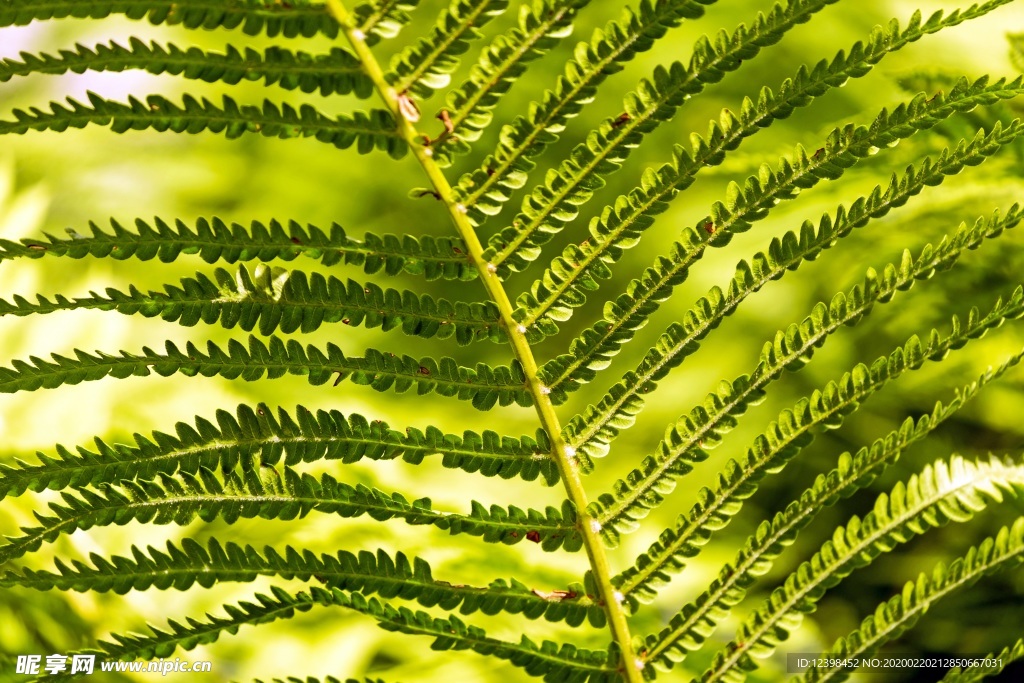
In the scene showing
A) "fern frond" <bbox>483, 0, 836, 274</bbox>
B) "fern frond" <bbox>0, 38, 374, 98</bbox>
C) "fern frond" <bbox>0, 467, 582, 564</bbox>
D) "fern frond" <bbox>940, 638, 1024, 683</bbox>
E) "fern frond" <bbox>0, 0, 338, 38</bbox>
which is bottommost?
"fern frond" <bbox>940, 638, 1024, 683</bbox>

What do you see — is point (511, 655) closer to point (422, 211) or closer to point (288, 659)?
point (288, 659)

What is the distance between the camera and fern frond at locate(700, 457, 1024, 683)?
0.65 m

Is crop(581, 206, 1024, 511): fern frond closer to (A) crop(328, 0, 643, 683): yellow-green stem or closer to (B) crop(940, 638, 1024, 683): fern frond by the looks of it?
(A) crop(328, 0, 643, 683): yellow-green stem

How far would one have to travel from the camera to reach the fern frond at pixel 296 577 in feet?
2.20

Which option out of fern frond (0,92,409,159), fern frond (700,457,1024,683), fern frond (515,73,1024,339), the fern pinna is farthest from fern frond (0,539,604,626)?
fern frond (0,92,409,159)

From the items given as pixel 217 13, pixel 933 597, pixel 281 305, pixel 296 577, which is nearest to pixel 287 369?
pixel 281 305

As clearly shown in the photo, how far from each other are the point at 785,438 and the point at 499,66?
40 centimetres

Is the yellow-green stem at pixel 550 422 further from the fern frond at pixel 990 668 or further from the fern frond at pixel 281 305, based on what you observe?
the fern frond at pixel 990 668

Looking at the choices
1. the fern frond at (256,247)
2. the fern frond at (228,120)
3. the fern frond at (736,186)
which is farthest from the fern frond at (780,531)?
the fern frond at (228,120)

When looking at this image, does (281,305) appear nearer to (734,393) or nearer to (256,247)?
(256,247)

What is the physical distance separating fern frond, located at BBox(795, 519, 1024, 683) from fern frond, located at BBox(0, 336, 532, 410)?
341 mm

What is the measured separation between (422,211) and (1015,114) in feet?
4.22

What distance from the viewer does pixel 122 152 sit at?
7.23ft

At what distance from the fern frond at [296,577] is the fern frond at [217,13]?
43 cm
